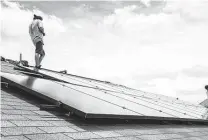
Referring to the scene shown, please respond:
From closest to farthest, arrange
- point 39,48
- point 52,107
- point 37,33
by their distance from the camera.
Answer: point 52,107, point 37,33, point 39,48

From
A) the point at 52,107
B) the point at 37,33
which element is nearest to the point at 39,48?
the point at 37,33

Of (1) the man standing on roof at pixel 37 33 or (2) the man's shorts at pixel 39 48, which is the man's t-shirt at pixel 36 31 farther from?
(2) the man's shorts at pixel 39 48

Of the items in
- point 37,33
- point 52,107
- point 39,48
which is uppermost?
point 37,33

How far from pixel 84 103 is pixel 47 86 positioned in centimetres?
155

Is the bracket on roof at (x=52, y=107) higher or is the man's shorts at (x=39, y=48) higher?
the man's shorts at (x=39, y=48)

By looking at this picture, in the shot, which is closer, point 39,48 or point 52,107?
point 52,107

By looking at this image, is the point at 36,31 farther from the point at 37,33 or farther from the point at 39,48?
the point at 39,48

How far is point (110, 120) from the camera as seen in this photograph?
5.96 meters

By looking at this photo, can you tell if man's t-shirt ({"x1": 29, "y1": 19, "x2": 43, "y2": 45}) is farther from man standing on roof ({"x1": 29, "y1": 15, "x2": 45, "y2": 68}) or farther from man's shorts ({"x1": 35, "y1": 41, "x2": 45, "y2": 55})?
man's shorts ({"x1": 35, "y1": 41, "x2": 45, "y2": 55})

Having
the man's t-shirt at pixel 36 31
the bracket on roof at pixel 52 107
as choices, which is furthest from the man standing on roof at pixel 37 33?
the bracket on roof at pixel 52 107

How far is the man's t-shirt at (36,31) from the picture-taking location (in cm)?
1173

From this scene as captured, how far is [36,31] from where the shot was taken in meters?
11.9

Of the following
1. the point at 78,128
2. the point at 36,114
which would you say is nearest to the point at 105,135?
the point at 78,128

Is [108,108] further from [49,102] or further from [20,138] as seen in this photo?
[20,138]
